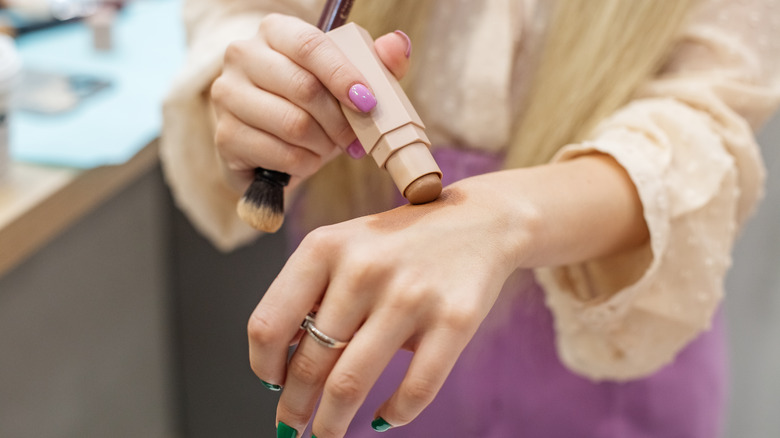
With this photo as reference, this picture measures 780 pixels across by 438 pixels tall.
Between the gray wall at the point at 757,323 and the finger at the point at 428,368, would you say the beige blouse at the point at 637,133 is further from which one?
the gray wall at the point at 757,323

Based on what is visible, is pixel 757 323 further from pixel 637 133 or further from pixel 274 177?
pixel 274 177

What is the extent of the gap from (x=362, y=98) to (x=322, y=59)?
26mm

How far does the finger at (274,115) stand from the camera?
259 mm

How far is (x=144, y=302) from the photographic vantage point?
66 cm

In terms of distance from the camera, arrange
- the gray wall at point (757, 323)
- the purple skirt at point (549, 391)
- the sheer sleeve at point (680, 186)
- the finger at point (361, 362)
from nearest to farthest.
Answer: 1. the finger at point (361, 362)
2. the sheer sleeve at point (680, 186)
3. the purple skirt at point (549, 391)
4. the gray wall at point (757, 323)

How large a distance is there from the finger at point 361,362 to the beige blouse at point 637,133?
15cm

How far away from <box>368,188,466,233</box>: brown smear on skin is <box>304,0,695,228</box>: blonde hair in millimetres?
106

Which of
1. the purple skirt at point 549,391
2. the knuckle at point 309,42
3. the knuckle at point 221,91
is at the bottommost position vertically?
the purple skirt at point 549,391

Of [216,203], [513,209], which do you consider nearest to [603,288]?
[513,209]

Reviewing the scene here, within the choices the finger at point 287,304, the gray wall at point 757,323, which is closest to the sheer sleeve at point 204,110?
the finger at point 287,304

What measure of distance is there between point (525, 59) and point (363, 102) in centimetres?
21

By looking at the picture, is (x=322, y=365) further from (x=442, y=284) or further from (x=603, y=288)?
(x=603, y=288)

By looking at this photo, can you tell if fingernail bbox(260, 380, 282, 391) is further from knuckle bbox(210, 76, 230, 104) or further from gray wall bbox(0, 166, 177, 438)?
gray wall bbox(0, 166, 177, 438)

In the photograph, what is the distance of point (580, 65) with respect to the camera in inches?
14.2
